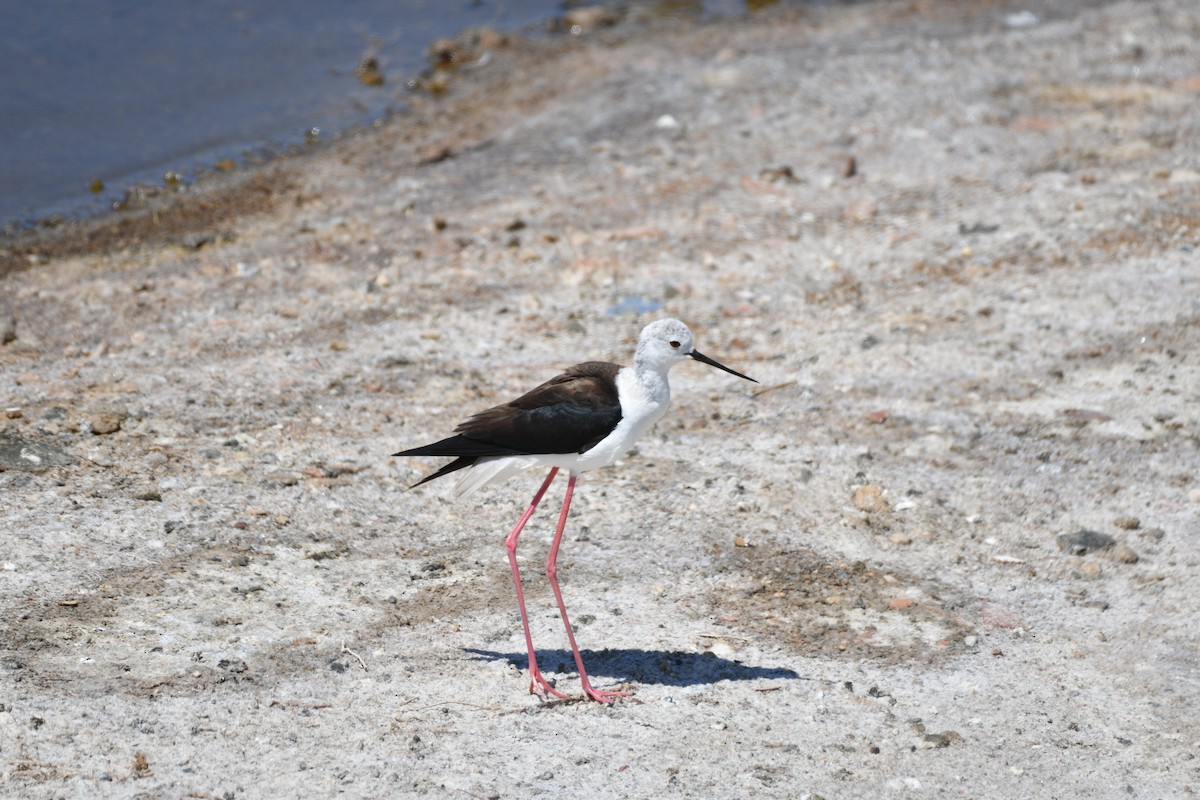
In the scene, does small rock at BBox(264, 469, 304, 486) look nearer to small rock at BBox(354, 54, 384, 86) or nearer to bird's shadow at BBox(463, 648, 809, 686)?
bird's shadow at BBox(463, 648, 809, 686)

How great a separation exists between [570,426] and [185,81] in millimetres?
8362

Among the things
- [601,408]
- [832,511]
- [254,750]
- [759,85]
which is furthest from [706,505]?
[759,85]

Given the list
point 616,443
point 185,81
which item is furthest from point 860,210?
point 185,81

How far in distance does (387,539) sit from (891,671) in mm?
2154

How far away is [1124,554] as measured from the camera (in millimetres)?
5590

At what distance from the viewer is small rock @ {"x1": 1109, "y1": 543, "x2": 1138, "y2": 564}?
18.2 feet

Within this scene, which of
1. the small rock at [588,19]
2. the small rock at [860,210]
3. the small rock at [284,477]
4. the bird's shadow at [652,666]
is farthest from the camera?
the small rock at [588,19]

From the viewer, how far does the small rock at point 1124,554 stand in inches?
219

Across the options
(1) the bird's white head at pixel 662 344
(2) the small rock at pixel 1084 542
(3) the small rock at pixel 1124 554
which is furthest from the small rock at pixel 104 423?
(3) the small rock at pixel 1124 554

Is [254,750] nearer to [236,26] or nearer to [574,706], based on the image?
[574,706]

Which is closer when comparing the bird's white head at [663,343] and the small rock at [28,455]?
the bird's white head at [663,343]

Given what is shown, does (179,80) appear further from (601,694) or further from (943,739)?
(943,739)

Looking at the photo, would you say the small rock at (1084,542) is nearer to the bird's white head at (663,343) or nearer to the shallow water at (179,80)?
the bird's white head at (663,343)

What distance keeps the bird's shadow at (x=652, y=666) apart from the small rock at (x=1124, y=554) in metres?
1.69
